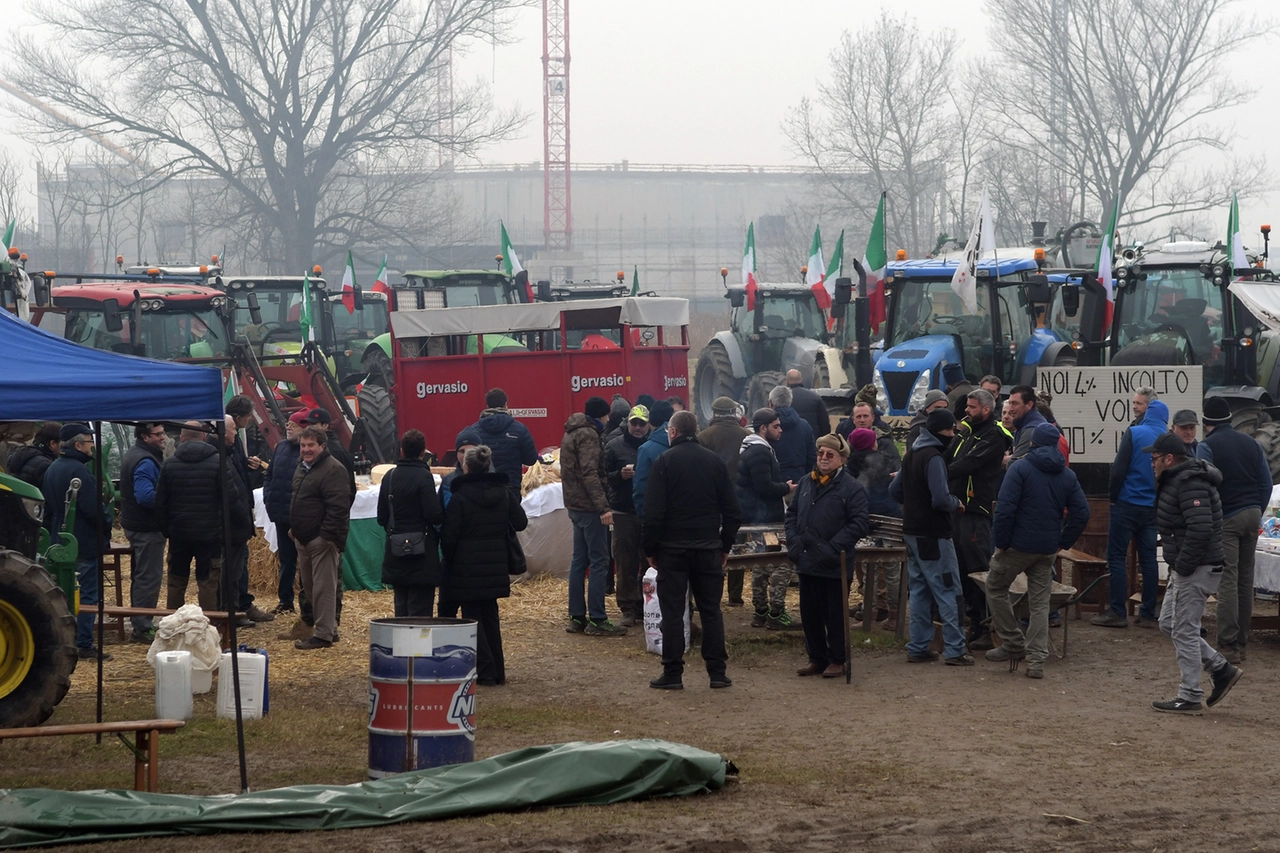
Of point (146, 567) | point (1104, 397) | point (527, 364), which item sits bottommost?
point (146, 567)

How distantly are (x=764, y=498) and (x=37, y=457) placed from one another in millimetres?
5820

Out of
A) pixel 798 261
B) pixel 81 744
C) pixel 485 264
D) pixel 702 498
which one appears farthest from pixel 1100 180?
pixel 81 744

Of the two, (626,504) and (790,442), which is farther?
(790,442)

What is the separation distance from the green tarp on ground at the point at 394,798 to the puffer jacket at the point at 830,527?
3259mm

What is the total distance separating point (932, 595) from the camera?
10.8 m

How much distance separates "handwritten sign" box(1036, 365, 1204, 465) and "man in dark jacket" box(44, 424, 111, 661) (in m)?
8.26

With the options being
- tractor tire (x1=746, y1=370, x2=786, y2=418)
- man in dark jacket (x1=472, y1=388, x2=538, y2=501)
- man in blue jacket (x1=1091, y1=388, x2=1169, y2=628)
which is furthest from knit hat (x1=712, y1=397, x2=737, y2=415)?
tractor tire (x1=746, y1=370, x2=786, y2=418)

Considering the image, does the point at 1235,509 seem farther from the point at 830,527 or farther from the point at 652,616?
the point at 652,616

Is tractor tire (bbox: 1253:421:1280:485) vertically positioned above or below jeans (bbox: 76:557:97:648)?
above

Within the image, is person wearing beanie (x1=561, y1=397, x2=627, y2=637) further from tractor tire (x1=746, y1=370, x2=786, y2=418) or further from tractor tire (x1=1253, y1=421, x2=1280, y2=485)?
tractor tire (x1=746, y1=370, x2=786, y2=418)

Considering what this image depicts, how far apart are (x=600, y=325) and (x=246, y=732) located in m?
11.2

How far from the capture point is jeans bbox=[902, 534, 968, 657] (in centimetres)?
1046

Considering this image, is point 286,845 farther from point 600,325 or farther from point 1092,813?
point 600,325

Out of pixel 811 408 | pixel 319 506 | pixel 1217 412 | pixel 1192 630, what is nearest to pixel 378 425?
pixel 811 408
